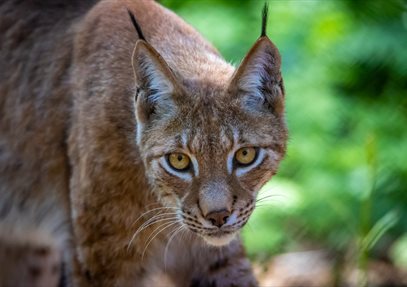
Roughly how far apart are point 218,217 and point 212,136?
0.39 meters

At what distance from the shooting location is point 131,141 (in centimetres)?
481

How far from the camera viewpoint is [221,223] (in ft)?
14.1

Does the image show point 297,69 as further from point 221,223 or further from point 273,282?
point 221,223

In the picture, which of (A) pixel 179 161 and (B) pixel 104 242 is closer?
(A) pixel 179 161

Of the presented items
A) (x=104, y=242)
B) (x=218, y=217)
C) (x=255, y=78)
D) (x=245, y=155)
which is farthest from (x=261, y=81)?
(x=104, y=242)

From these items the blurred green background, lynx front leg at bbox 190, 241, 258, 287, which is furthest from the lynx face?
the blurred green background

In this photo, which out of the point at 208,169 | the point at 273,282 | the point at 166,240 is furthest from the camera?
the point at 273,282

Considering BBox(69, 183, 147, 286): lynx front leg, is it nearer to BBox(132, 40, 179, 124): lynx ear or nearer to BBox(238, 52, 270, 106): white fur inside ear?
BBox(132, 40, 179, 124): lynx ear

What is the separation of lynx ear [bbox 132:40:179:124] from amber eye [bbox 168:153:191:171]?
0.24 meters

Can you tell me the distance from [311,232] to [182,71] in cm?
326

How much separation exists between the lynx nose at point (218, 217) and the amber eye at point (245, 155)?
0.90 ft

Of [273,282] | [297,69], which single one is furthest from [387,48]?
[273,282]

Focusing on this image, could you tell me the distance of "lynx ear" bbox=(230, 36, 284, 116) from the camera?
4.35 metres

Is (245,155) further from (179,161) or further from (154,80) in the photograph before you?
(154,80)
